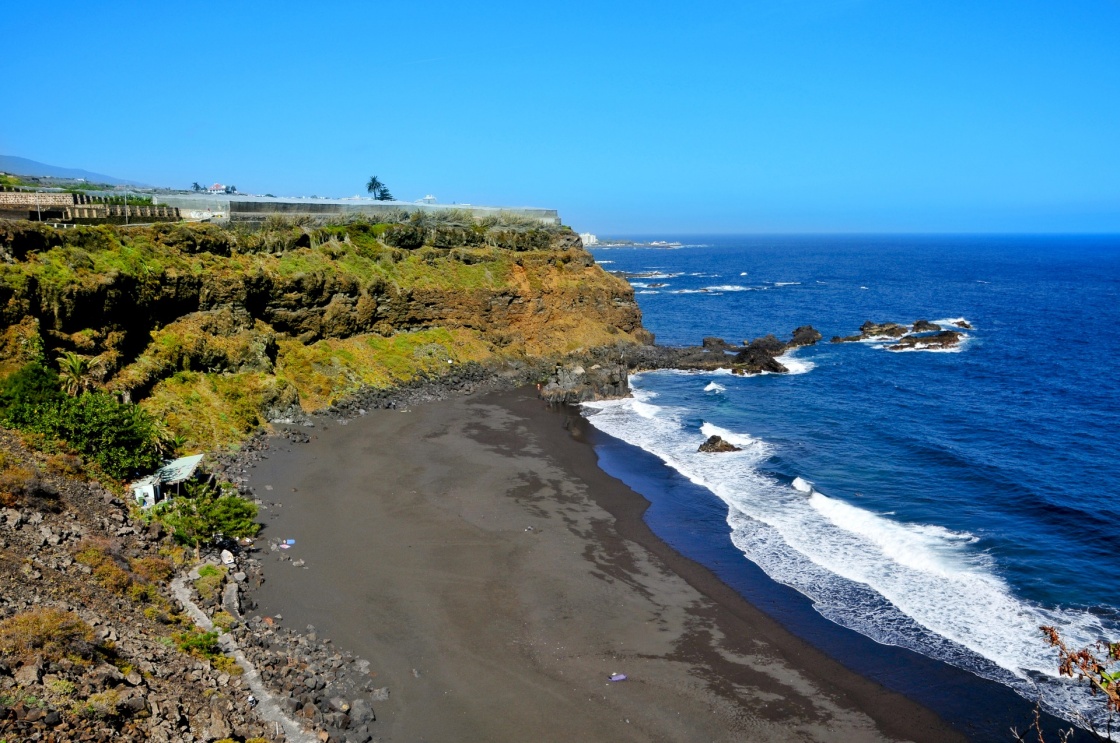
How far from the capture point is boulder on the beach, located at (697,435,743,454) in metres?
41.9

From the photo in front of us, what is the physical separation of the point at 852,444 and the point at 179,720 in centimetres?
3776

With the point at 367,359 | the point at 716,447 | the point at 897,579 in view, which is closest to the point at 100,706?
the point at 897,579

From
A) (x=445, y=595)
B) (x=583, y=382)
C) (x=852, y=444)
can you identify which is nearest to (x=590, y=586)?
(x=445, y=595)

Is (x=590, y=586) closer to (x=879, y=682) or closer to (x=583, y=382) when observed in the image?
(x=879, y=682)

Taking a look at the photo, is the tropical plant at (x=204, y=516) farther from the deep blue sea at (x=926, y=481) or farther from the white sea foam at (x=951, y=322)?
the white sea foam at (x=951, y=322)

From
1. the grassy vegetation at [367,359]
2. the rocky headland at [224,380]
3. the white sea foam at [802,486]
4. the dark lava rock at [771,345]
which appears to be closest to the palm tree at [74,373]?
the rocky headland at [224,380]

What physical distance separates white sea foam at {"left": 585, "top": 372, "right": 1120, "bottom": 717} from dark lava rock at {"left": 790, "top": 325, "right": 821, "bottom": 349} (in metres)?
41.4

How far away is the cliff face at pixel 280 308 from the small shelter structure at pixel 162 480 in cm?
637

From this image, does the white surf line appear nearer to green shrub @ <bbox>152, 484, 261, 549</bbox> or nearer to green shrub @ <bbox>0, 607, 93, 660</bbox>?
green shrub @ <bbox>152, 484, 261, 549</bbox>

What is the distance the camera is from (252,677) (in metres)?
17.8

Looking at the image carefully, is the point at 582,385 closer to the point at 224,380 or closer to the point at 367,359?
the point at 367,359

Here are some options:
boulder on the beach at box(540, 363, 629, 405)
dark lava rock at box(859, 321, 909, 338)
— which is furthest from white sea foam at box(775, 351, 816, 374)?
boulder on the beach at box(540, 363, 629, 405)

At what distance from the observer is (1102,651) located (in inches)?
885

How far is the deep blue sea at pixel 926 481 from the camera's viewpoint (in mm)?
24594
